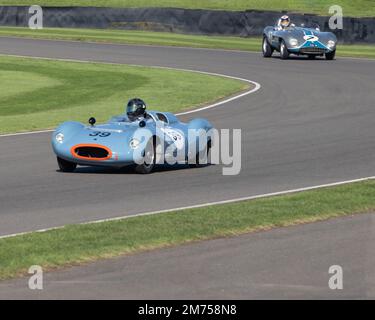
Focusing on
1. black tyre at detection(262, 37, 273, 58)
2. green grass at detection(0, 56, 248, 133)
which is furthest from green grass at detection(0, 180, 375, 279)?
black tyre at detection(262, 37, 273, 58)

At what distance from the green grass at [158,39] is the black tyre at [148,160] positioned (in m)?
23.2

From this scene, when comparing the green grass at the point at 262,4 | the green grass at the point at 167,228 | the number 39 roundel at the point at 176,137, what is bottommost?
the green grass at the point at 167,228

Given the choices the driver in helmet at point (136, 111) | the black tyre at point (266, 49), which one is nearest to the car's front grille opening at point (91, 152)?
the driver in helmet at point (136, 111)

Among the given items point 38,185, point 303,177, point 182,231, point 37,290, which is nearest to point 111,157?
point 38,185

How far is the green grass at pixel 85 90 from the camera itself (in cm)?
2284

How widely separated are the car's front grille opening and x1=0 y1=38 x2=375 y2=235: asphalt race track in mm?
273

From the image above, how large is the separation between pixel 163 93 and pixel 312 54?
9973 millimetres

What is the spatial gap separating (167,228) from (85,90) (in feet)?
56.2

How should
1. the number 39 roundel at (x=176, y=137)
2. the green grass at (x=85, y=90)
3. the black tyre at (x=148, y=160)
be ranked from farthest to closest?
1. the green grass at (x=85, y=90)
2. the number 39 roundel at (x=176, y=137)
3. the black tyre at (x=148, y=160)

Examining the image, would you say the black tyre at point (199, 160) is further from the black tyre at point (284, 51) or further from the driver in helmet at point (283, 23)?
the driver in helmet at point (283, 23)

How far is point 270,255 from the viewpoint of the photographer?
9.70m

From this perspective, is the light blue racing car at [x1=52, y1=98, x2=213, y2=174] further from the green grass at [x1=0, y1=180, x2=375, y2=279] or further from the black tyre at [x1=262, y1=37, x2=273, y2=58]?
the black tyre at [x1=262, y1=37, x2=273, y2=58]
